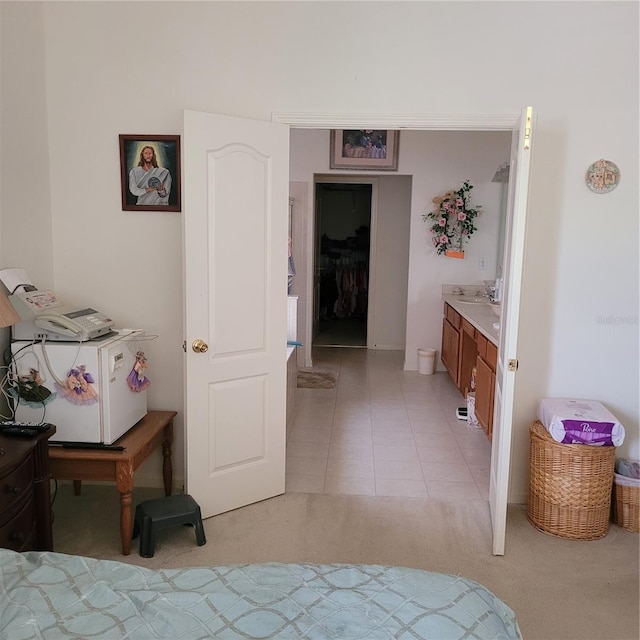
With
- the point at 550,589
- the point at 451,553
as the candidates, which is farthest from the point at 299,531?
the point at 550,589

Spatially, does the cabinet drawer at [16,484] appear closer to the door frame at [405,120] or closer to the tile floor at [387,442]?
the tile floor at [387,442]

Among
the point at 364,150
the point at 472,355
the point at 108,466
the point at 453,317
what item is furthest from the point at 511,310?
the point at 364,150

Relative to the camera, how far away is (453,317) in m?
5.64

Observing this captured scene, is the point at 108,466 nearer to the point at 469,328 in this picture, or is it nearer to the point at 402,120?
the point at 402,120

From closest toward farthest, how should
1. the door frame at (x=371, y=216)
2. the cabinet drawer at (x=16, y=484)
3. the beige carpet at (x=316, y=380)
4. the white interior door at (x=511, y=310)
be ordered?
the cabinet drawer at (x=16, y=484) → the white interior door at (x=511, y=310) → the beige carpet at (x=316, y=380) → the door frame at (x=371, y=216)

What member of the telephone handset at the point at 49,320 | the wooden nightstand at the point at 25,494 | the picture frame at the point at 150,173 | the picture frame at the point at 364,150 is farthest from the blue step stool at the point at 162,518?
the picture frame at the point at 364,150

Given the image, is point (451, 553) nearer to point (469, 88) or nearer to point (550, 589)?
point (550, 589)

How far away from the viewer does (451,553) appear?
9.19ft

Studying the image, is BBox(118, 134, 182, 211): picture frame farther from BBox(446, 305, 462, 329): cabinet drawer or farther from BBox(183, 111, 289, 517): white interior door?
BBox(446, 305, 462, 329): cabinet drawer

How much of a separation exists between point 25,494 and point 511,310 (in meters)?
2.17

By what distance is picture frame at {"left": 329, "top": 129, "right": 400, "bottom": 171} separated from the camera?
6.21 meters

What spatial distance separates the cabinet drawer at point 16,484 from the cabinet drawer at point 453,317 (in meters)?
3.87

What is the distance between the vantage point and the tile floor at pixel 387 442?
353cm

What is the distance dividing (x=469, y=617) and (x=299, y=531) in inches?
66.0
